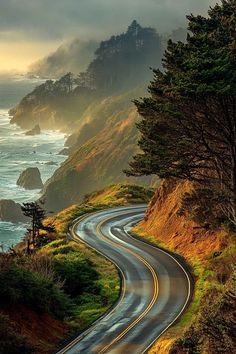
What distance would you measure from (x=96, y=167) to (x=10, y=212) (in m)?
38.7

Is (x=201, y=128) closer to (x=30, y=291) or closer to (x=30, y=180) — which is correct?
(x=30, y=291)

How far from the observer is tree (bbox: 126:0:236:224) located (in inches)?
1126

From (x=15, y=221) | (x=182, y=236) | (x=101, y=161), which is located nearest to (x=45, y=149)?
(x=101, y=161)

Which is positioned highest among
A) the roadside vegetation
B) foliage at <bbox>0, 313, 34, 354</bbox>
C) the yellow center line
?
the roadside vegetation

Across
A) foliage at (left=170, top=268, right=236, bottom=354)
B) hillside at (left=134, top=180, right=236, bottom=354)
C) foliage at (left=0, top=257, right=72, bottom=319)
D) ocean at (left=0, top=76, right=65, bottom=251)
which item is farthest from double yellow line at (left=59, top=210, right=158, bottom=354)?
ocean at (left=0, top=76, right=65, bottom=251)

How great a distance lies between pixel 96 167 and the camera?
5325 inches

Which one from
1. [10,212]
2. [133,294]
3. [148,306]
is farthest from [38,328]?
[10,212]

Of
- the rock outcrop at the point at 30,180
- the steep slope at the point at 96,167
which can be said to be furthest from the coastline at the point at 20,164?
the steep slope at the point at 96,167

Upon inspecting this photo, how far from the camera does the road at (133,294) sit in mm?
27484

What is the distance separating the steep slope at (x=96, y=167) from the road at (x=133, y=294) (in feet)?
218

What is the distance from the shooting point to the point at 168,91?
Result: 31422mm

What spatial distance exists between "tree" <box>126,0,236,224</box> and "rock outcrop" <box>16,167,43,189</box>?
9989cm

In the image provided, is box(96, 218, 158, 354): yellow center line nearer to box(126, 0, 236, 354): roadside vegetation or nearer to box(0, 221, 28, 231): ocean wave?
box(126, 0, 236, 354): roadside vegetation

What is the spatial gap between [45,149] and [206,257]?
5796 inches
